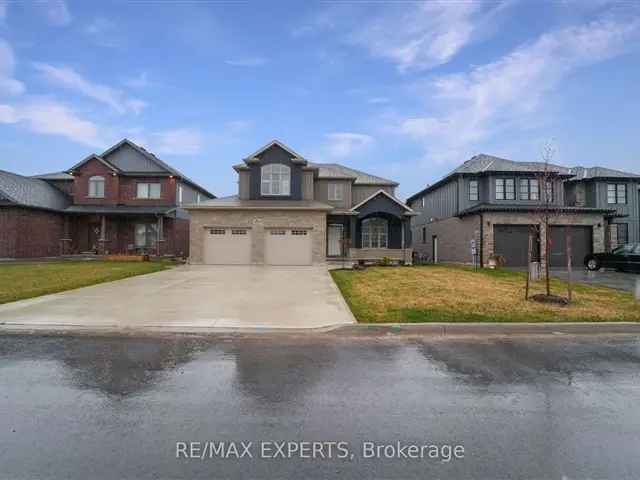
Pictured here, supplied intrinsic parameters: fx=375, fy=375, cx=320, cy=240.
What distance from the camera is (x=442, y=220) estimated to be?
2997 centimetres

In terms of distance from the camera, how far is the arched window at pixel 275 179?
25094mm

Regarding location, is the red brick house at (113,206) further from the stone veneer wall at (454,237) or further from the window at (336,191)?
the stone veneer wall at (454,237)

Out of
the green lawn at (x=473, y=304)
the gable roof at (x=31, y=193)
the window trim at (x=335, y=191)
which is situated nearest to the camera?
the green lawn at (x=473, y=304)

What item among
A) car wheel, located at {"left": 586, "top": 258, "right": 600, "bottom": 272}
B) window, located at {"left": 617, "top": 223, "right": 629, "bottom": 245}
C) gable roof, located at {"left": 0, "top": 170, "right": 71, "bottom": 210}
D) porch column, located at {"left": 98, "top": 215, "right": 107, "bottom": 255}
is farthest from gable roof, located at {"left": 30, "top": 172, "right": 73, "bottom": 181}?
window, located at {"left": 617, "top": 223, "right": 629, "bottom": 245}

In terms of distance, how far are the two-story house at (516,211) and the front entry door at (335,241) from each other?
851 cm

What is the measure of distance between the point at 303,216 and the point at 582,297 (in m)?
14.8

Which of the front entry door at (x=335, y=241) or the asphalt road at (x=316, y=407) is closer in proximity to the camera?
the asphalt road at (x=316, y=407)

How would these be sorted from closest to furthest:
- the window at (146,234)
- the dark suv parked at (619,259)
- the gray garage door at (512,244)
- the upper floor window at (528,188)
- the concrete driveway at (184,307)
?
the concrete driveway at (184,307), the dark suv parked at (619,259), the gray garage door at (512,244), the upper floor window at (528,188), the window at (146,234)

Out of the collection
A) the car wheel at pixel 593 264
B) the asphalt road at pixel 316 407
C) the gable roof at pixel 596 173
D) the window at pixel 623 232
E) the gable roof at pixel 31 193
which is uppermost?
the gable roof at pixel 596 173

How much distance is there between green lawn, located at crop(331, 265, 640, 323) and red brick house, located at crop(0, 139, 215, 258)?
19704 mm

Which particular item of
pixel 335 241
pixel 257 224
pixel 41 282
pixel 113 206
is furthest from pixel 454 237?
pixel 113 206

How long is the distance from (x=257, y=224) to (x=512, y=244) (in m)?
15.9

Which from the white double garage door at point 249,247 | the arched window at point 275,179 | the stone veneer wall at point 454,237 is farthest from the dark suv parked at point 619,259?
the arched window at point 275,179

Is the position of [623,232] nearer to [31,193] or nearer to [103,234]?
[103,234]
